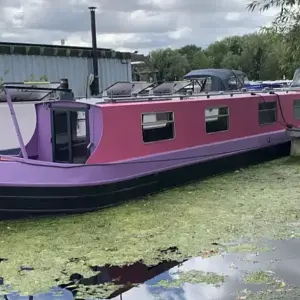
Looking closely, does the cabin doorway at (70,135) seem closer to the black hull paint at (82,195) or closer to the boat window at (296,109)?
the black hull paint at (82,195)

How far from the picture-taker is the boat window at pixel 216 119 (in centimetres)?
1045

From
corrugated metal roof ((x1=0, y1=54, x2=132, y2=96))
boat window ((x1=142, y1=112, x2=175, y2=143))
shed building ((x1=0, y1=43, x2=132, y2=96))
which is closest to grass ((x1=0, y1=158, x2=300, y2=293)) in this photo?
boat window ((x1=142, y1=112, x2=175, y2=143))

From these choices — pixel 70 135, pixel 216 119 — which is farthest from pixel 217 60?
pixel 70 135

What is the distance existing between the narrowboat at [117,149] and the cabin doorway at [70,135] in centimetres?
2

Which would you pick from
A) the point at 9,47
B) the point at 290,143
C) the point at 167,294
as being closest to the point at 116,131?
the point at 167,294

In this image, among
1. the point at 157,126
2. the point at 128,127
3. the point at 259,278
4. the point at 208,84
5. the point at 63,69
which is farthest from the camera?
the point at 63,69

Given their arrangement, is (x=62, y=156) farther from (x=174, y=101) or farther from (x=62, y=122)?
(x=174, y=101)

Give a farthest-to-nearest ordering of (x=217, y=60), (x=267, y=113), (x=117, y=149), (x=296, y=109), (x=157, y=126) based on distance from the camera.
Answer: (x=217, y=60)
(x=296, y=109)
(x=267, y=113)
(x=157, y=126)
(x=117, y=149)

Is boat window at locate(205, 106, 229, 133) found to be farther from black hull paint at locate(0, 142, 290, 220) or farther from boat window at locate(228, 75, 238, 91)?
boat window at locate(228, 75, 238, 91)

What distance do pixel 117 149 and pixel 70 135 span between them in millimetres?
819

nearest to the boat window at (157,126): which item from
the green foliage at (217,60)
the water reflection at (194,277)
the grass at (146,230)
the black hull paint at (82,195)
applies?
the black hull paint at (82,195)

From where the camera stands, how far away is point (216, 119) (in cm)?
1071

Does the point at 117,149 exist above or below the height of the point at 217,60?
below

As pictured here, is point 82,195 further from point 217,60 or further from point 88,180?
point 217,60
